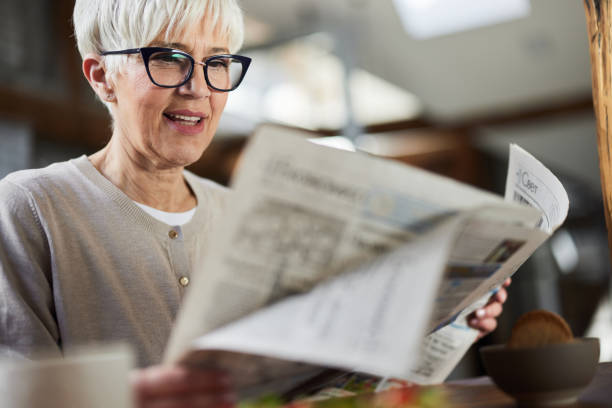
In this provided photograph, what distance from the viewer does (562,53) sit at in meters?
5.89

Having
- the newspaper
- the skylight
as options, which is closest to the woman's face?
the newspaper

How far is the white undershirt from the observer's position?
1.31 m

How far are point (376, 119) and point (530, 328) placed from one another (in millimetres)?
6280

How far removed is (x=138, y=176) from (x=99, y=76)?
0.21 metres

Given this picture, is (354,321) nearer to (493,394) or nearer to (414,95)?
(493,394)

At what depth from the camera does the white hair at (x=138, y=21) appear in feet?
3.88

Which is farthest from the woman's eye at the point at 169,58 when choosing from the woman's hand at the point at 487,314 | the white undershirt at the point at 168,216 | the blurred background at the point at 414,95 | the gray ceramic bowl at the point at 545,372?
the blurred background at the point at 414,95

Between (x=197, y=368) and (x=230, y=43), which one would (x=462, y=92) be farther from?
(x=197, y=368)

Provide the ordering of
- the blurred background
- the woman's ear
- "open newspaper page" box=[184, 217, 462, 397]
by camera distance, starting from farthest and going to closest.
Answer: the blurred background < the woman's ear < "open newspaper page" box=[184, 217, 462, 397]

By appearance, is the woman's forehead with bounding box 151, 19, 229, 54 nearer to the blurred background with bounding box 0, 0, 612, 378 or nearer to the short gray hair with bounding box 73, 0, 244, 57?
the short gray hair with bounding box 73, 0, 244, 57

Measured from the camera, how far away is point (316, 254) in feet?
1.93

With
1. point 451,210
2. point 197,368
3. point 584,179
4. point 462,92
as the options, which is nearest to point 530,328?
point 451,210

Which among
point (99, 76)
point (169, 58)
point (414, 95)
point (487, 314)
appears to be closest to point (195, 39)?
point (169, 58)

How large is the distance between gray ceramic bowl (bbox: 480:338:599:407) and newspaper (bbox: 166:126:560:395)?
0.53 ft
